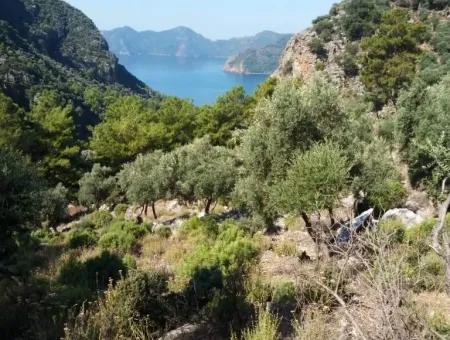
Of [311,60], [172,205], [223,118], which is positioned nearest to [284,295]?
[172,205]

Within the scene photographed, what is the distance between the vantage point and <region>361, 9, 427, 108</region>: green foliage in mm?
37500

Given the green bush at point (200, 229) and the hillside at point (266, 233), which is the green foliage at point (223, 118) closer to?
the hillside at point (266, 233)

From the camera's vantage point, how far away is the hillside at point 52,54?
262 feet

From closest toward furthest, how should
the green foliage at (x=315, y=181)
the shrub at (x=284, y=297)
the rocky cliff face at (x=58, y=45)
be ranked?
1. the shrub at (x=284, y=297)
2. the green foliage at (x=315, y=181)
3. the rocky cliff face at (x=58, y=45)

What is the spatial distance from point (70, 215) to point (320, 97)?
2627 cm

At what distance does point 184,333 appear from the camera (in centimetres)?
Result: 613

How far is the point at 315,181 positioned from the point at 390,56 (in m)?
32.0

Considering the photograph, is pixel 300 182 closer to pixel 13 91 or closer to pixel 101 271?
pixel 101 271

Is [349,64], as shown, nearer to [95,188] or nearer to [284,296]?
[95,188]

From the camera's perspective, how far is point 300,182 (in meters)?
11.5

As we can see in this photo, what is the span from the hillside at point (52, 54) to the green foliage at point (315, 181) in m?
70.5

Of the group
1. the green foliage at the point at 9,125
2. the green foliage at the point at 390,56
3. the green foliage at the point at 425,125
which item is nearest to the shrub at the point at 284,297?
the green foliage at the point at 425,125

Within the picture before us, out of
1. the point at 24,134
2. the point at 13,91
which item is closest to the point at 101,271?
the point at 24,134

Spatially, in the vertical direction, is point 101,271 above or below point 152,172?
above
